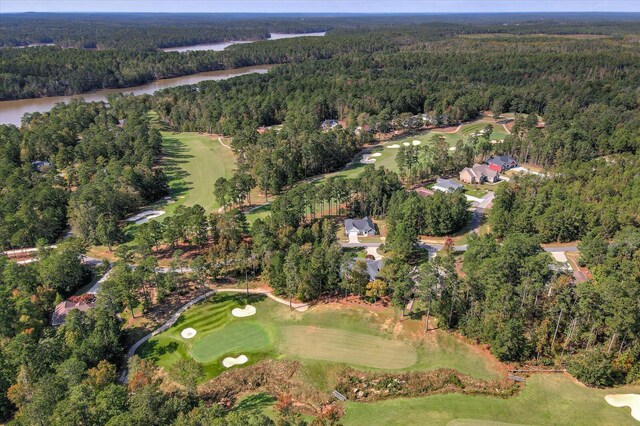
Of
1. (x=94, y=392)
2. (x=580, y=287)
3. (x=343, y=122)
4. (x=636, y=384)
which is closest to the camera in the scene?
(x=94, y=392)

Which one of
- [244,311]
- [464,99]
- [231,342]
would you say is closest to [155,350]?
[231,342]

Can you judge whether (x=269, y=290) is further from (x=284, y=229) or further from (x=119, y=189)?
(x=119, y=189)

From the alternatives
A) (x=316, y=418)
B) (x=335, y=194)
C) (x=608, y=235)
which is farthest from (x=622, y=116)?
(x=316, y=418)

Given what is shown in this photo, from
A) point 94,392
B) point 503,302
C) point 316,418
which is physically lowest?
point 316,418

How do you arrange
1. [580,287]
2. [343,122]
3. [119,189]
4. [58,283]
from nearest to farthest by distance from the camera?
[580,287] < [58,283] < [119,189] < [343,122]

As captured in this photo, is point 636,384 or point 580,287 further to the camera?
point 580,287

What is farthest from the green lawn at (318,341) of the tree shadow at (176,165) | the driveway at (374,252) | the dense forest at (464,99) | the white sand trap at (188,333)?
the dense forest at (464,99)

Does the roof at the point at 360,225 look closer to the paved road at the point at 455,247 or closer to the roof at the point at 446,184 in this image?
the paved road at the point at 455,247
